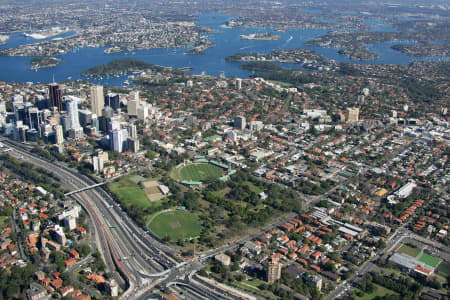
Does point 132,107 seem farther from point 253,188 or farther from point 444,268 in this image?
point 444,268

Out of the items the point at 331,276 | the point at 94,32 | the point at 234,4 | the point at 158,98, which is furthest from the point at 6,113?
the point at 234,4

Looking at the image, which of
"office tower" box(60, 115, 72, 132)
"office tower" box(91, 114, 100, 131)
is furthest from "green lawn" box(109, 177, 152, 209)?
"office tower" box(60, 115, 72, 132)

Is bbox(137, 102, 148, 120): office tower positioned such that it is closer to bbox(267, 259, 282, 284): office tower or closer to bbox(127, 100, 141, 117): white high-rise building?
bbox(127, 100, 141, 117): white high-rise building

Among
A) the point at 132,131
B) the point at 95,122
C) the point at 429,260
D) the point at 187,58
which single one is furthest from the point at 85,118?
the point at 187,58

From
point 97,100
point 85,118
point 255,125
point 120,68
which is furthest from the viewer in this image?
point 120,68

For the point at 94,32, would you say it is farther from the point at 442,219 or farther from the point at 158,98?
the point at 442,219

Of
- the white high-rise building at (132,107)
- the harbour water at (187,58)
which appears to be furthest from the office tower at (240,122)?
the harbour water at (187,58)
